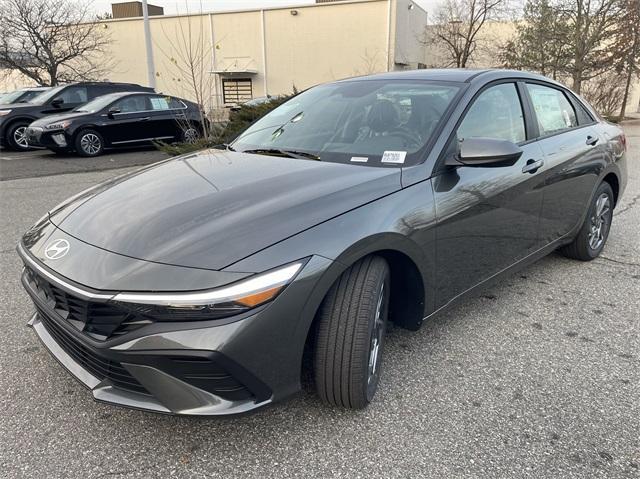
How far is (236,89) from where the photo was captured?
31578mm

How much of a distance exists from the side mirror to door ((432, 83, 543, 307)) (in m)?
0.10

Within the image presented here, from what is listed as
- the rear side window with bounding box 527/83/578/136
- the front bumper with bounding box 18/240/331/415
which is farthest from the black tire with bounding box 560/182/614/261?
the front bumper with bounding box 18/240/331/415

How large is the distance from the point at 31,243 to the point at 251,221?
117 centimetres

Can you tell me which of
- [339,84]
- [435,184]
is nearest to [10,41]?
[339,84]

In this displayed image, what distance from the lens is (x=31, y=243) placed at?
2.40 metres

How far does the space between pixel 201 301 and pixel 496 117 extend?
231 cm

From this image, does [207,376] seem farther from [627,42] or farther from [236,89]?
[236,89]

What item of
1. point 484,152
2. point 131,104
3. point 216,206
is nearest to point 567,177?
point 484,152

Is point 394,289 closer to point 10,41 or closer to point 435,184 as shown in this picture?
point 435,184

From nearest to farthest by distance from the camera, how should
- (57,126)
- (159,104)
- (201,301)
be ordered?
(201,301) < (57,126) < (159,104)

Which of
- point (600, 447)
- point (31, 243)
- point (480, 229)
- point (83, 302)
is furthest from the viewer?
point (480, 229)

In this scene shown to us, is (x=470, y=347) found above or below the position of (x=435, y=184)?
below

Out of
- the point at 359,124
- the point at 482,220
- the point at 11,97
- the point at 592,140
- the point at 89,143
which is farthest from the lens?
the point at 11,97

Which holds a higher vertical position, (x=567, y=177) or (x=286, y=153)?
(x=286, y=153)
